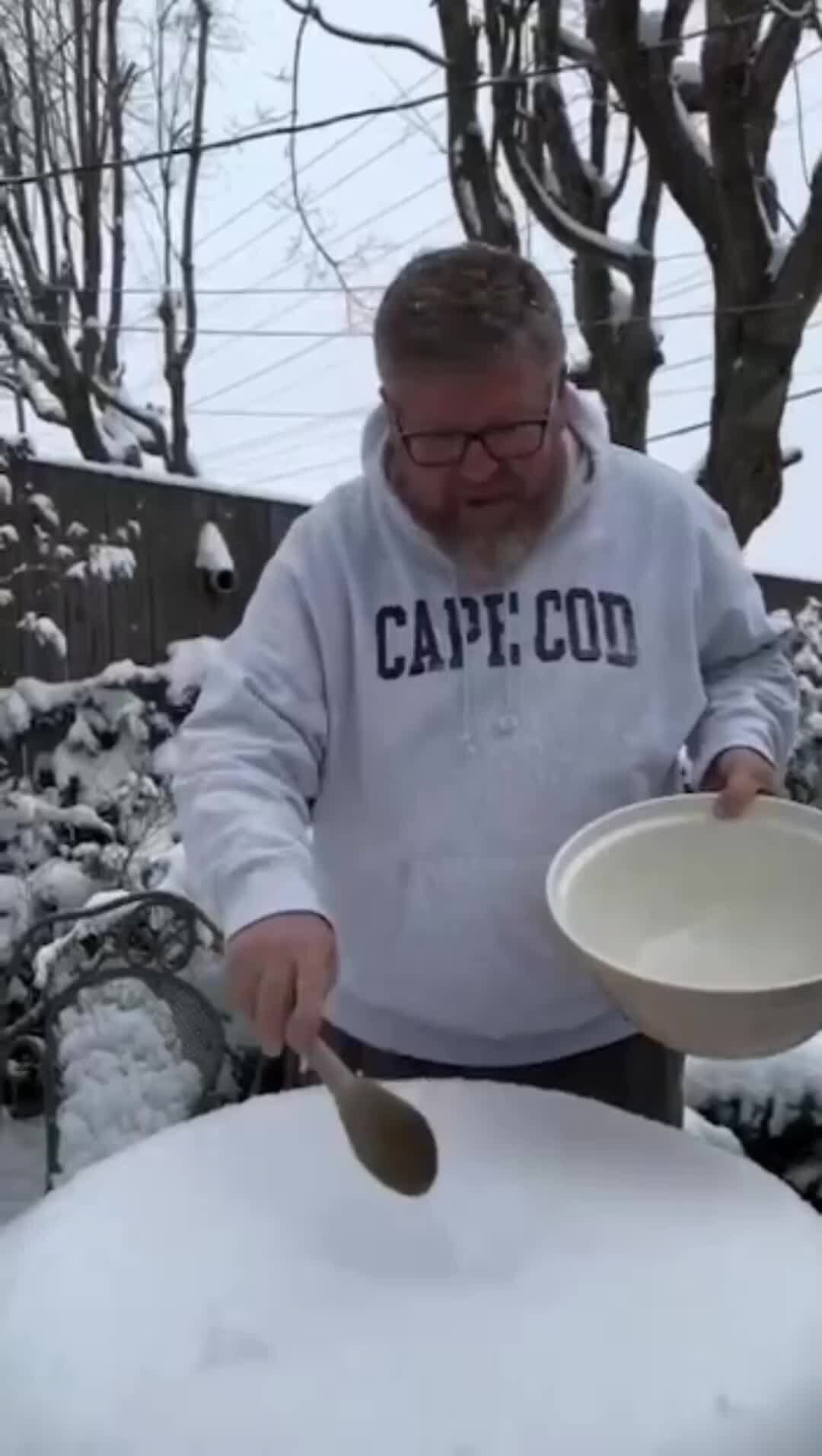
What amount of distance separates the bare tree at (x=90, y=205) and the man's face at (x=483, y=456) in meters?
4.08

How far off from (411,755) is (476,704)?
2.0 inches

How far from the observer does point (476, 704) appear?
102 cm

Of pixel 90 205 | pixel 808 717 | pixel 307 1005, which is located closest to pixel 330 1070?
pixel 307 1005

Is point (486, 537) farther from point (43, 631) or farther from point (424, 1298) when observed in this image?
point (43, 631)

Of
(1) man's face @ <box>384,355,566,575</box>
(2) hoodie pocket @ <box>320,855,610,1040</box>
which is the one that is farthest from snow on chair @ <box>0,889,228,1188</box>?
(1) man's face @ <box>384,355,566,575</box>

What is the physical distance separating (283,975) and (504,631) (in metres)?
0.30

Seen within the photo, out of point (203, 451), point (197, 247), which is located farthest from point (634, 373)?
point (203, 451)

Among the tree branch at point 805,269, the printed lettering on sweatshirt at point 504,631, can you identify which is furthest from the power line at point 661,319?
the printed lettering on sweatshirt at point 504,631

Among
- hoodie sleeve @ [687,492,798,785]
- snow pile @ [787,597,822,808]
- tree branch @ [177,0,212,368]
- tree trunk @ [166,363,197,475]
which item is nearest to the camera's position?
hoodie sleeve @ [687,492,798,785]

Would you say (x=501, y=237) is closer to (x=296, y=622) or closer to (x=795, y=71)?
(x=795, y=71)

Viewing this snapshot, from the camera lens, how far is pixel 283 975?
2.68 ft

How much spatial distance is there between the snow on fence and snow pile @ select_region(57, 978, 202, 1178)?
1.55m

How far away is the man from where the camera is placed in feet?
3.16

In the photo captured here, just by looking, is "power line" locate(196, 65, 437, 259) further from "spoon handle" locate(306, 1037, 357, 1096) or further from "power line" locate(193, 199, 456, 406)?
"spoon handle" locate(306, 1037, 357, 1096)
